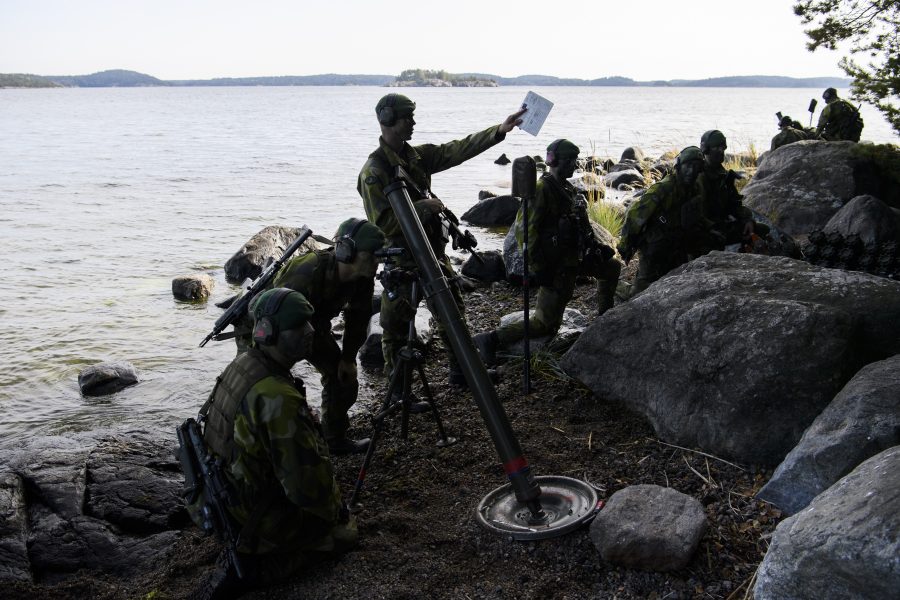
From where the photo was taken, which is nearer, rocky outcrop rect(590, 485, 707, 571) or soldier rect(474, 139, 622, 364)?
rocky outcrop rect(590, 485, 707, 571)

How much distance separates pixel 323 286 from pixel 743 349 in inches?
111

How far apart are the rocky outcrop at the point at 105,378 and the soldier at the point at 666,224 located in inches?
218

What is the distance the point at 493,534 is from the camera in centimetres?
449

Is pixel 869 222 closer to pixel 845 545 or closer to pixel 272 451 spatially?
pixel 845 545

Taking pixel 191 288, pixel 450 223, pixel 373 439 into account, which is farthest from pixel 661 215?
pixel 191 288

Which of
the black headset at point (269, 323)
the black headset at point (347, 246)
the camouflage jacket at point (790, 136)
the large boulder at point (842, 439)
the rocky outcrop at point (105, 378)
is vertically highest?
the camouflage jacket at point (790, 136)

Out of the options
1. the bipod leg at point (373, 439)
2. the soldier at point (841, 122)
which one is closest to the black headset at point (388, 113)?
the bipod leg at point (373, 439)

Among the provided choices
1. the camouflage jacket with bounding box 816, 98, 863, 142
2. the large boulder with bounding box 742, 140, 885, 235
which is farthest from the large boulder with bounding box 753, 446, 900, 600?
the camouflage jacket with bounding box 816, 98, 863, 142

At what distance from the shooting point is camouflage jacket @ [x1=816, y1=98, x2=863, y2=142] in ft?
49.5

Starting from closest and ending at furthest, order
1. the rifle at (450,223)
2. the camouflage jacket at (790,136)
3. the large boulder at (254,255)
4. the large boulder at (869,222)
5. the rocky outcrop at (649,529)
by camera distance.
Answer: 1. the rocky outcrop at (649,529)
2. the rifle at (450,223)
3. the large boulder at (869,222)
4. the large boulder at (254,255)
5. the camouflage jacket at (790,136)

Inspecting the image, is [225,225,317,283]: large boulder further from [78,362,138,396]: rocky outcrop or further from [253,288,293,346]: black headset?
[253,288,293,346]: black headset

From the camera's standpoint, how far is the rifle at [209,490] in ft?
13.6

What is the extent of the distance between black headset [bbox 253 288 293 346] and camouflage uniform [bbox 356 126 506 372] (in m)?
2.03

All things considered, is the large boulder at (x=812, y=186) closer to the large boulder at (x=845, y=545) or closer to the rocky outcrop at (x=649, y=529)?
the rocky outcrop at (x=649, y=529)
